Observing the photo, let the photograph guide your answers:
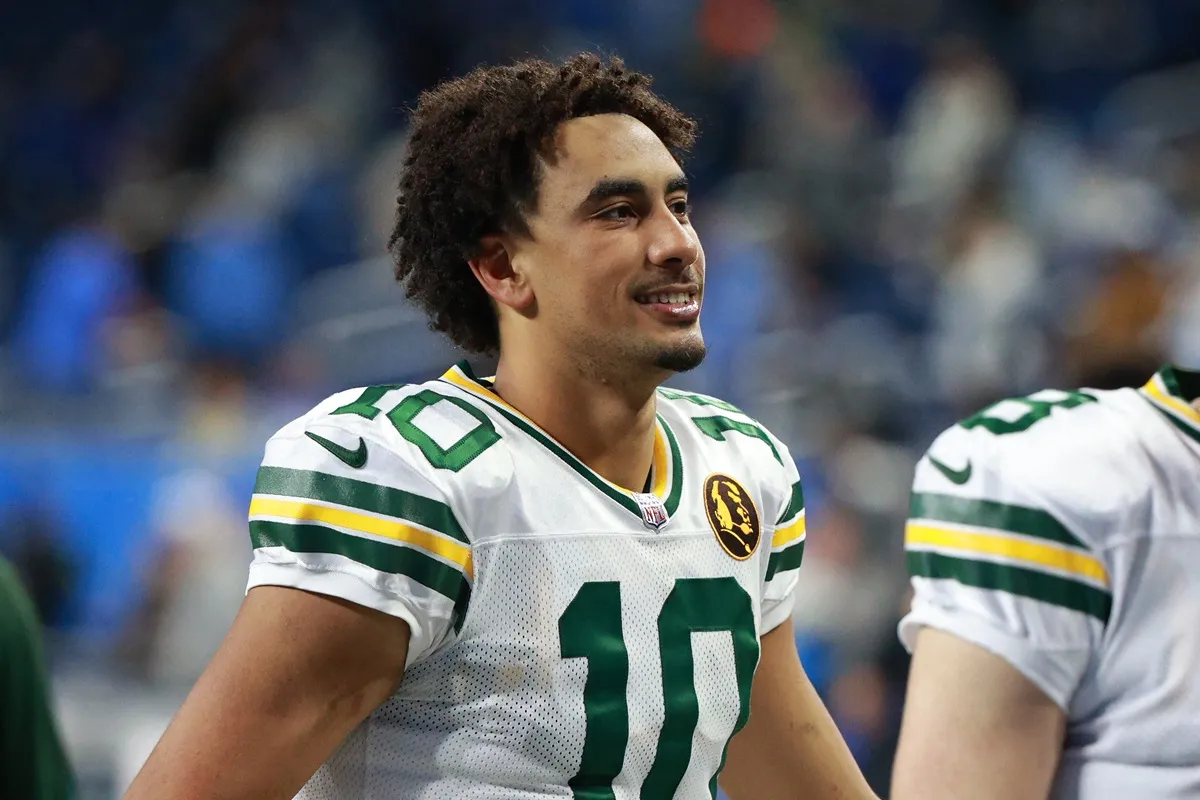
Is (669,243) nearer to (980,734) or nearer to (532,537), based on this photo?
(532,537)

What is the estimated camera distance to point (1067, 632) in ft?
6.06

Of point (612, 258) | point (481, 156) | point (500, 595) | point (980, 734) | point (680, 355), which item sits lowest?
point (980, 734)

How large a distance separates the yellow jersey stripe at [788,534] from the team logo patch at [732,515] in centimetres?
6

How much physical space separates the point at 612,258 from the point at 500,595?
471 mm

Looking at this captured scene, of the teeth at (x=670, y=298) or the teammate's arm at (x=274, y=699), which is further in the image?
the teeth at (x=670, y=298)

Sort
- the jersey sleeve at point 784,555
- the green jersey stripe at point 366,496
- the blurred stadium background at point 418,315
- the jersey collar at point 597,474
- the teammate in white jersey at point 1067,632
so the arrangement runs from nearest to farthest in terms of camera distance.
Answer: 1. the green jersey stripe at point 366,496
2. the teammate in white jersey at point 1067,632
3. the jersey collar at point 597,474
4. the jersey sleeve at point 784,555
5. the blurred stadium background at point 418,315

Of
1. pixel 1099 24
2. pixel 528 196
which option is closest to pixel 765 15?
pixel 1099 24

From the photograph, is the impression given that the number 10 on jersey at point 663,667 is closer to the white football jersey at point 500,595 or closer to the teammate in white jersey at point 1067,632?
the white football jersey at point 500,595

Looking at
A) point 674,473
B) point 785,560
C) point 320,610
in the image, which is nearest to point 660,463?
point 674,473

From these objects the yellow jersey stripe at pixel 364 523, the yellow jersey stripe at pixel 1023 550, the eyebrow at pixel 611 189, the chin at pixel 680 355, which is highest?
the eyebrow at pixel 611 189

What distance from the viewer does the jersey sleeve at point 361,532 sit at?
168 centimetres

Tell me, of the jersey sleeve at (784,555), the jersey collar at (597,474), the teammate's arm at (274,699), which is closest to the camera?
the teammate's arm at (274,699)

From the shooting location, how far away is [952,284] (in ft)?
Answer: 18.7

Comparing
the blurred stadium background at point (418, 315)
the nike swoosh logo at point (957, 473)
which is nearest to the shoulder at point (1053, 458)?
the nike swoosh logo at point (957, 473)
